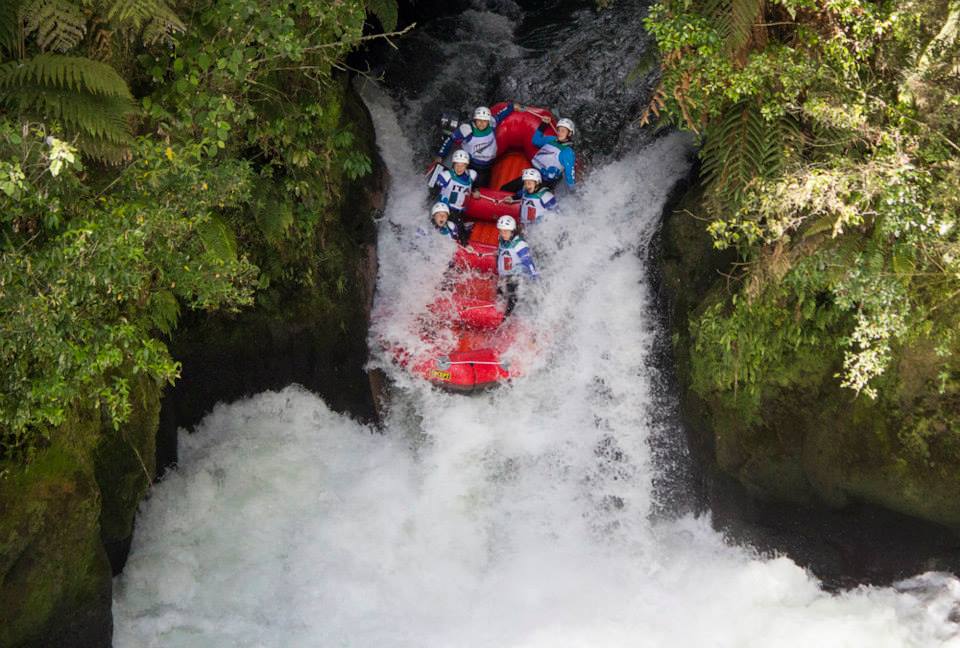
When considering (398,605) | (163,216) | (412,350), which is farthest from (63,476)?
(412,350)

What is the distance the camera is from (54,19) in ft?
16.8

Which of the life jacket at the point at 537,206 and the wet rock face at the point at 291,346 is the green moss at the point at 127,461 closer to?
the wet rock face at the point at 291,346

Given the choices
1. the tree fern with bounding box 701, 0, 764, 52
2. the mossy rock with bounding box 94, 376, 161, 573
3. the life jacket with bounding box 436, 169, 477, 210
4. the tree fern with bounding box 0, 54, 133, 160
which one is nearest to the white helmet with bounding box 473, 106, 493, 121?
the life jacket with bounding box 436, 169, 477, 210

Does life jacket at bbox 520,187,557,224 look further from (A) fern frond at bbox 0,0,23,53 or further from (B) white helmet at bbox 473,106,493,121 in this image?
(A) fern frond at bbox 0,0,23,53

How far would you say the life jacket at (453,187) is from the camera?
9.61 metres

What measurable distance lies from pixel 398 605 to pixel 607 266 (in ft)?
13.0

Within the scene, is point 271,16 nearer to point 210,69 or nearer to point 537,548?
point 210,69

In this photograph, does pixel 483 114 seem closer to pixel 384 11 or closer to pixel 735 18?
pixel 384 11

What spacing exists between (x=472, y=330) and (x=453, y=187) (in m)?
1.69

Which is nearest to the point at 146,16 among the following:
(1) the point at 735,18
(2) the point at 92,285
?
(2) the point at 92,285

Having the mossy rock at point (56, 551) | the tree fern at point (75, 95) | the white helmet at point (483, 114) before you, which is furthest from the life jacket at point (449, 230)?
the tree fern at point (75, 95)

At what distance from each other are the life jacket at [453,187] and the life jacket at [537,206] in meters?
0.65

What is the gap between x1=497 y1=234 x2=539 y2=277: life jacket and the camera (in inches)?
359

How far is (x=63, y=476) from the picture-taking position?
6.32m
